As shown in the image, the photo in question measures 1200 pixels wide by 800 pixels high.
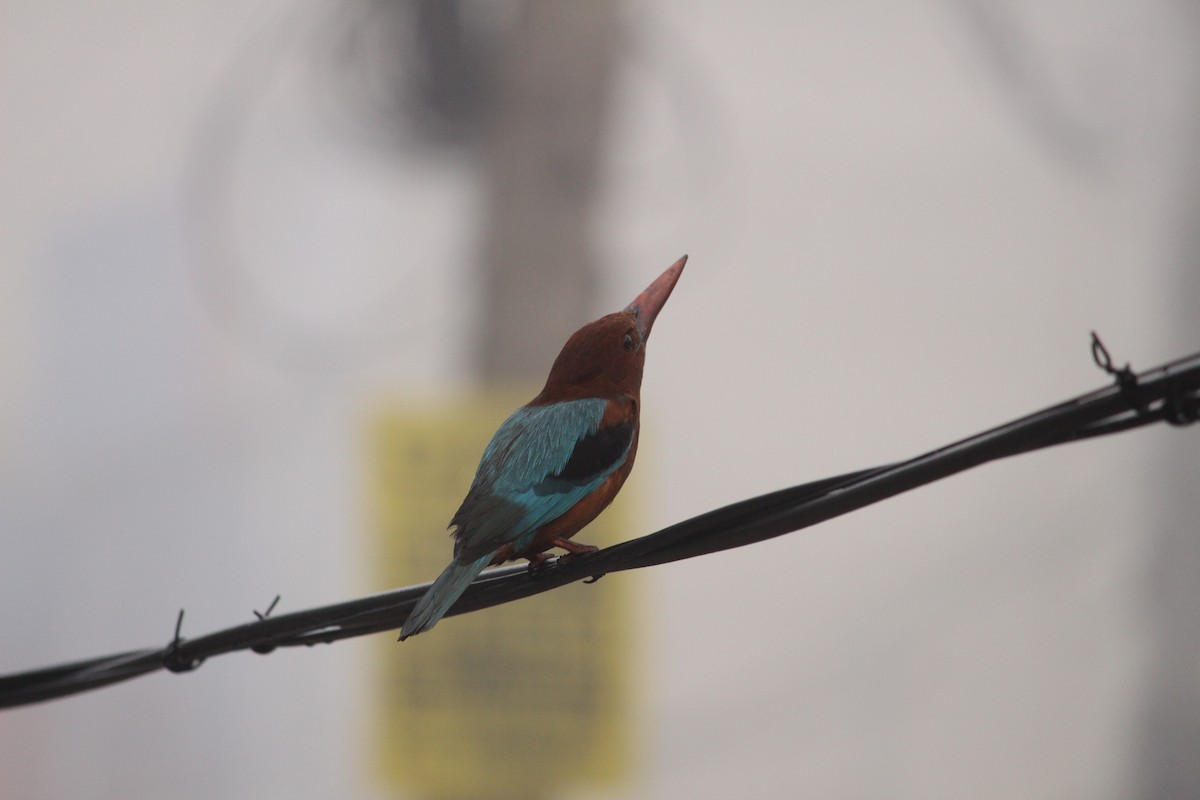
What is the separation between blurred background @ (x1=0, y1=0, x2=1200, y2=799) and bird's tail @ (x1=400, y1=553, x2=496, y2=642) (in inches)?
60.8

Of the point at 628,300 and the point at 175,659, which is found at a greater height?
the point at 628,300

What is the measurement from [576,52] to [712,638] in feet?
4.28

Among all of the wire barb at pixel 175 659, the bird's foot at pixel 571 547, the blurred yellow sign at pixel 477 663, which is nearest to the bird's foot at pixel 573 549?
the bird's foot at pixel 571 547

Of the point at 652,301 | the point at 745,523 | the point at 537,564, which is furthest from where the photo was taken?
the point at 652,301

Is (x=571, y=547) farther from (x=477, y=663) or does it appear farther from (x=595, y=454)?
(x=477, y=663)

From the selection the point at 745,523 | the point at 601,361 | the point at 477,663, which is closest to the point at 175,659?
the point at 601,361

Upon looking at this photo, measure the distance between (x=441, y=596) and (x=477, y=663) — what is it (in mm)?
1722

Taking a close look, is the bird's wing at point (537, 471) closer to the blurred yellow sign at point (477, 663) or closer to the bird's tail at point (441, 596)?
the bird's tail at point (441, 596)

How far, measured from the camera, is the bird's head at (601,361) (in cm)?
98

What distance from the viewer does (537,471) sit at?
919mm

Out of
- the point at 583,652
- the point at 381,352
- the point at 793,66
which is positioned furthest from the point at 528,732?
the point at 793,66

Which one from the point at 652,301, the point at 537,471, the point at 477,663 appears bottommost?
the point at 477,663

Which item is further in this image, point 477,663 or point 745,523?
point 477,663

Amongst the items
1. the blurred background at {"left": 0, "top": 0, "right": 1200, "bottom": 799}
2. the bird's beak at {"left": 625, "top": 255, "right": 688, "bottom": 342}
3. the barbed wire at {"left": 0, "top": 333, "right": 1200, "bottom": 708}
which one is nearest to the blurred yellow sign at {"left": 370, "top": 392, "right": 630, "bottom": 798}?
the blurred background at {"left": 0, "top": 0, "right": 1200, "bottom": 799}
